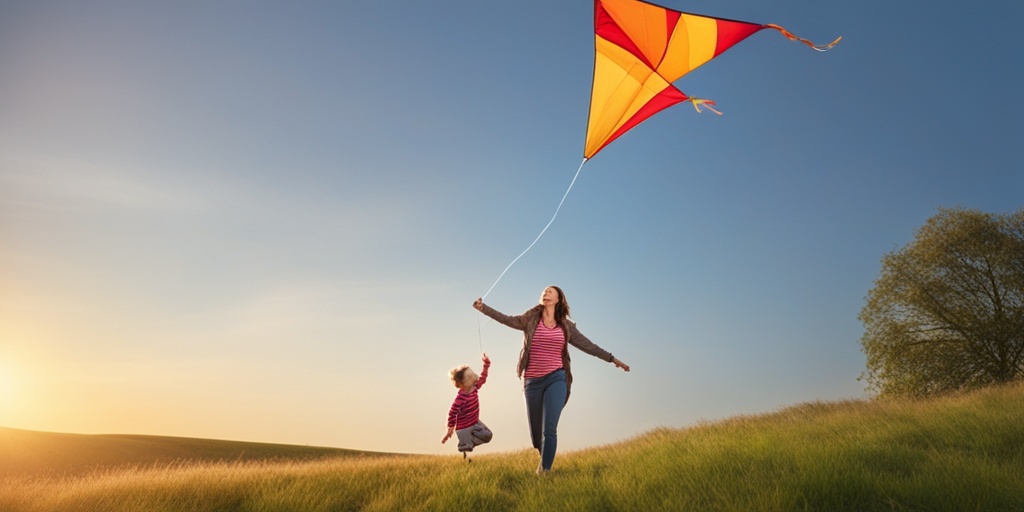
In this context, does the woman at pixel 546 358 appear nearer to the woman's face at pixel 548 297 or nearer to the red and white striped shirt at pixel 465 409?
the woman's face at pixel 548 297

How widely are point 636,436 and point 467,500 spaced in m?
8.60

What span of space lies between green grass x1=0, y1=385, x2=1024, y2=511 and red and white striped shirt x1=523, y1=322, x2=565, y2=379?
5.17 feet

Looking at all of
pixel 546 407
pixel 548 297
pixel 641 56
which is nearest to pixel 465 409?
pixel 546 407

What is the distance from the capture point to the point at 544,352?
9.62m

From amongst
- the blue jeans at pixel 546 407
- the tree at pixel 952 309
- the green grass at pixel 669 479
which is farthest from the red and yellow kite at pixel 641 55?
the tree at pixel 952 309

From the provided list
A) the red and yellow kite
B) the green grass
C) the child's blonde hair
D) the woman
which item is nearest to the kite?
the red and yellow kite

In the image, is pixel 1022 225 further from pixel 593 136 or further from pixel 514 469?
pixel 514 469

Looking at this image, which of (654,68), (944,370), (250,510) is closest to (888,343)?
(944,370)

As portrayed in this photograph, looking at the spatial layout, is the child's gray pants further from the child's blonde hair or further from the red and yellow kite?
the red and yellow kite

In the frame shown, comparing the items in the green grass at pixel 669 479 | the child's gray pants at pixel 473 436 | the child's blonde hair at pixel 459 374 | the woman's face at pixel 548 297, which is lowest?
the green grass at pixel 669 479

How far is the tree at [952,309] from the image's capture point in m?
22.2

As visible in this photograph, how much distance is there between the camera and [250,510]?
8.62m

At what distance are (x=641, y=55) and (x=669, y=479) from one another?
21.9ft

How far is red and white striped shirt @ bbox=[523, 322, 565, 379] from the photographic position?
953cm
